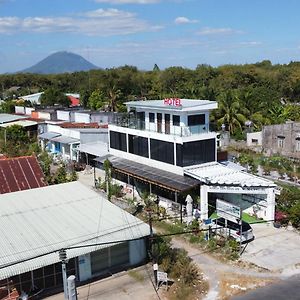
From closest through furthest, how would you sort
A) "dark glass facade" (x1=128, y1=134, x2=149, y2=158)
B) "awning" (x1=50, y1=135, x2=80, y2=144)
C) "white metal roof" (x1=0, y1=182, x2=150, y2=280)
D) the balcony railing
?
"white metal roof" (x1=0, y1=182, x2=150, y2=280)
the balcony railing
"dark glass facade" (x1=128, y1=134, x2=149, y2=158)
"awning" (x1=50, y1=135, x2=80, y2=144)

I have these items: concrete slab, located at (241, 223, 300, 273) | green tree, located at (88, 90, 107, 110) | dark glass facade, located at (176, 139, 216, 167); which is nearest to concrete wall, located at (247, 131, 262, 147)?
dark glass facade, located at (176, 139, 216, 167)

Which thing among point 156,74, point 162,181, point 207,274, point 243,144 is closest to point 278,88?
point 156,74

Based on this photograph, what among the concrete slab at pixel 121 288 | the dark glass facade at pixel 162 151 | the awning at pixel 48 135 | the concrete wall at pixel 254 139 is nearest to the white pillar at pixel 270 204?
the dark glass facade at pixel 162 151

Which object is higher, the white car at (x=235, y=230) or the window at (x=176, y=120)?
the window at (x=176, y=120)

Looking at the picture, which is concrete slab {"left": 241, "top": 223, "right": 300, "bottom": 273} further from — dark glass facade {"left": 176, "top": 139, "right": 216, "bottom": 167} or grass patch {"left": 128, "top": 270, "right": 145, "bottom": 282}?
dark glass facade {"left": 176, "top": 139, "right": 216, "bottom": 167}

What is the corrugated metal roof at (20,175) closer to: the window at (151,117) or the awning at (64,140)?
the window at (151,117)

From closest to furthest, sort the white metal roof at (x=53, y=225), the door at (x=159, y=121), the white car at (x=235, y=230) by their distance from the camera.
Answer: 1. the white metal roof at (x=53, y=225)
2. the white car at (x=235, y=230)
3. the door at (x=159, y=121)

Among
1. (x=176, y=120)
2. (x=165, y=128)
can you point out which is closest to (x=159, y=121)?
(x=165, y=128)

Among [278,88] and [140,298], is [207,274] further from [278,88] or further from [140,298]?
[278,88]
